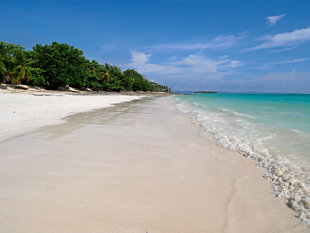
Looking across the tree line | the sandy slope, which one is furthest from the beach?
the tree line

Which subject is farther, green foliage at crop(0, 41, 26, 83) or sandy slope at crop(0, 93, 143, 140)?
green foliage at crop(0, 41, 26, 83)

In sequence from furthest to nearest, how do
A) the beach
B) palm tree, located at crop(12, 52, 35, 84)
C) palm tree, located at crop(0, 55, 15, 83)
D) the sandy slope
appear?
palm tree, located at crop(0, 55, 15, 83)
palm tree, located at crop(12, 52, 35, 84)
the sandy slope
the beach

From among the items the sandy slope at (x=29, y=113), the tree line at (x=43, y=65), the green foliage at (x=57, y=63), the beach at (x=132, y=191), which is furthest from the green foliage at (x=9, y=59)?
the beach at (x=132, y=191)

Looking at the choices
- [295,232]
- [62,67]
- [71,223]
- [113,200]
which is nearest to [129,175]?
[113,200]

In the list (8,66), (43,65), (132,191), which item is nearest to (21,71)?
(8,66)

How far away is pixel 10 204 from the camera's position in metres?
2.02

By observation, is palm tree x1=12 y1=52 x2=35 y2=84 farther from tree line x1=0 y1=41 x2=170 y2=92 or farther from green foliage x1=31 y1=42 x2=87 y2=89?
green foliage x1=31 y1=42 x2=87 y2=89

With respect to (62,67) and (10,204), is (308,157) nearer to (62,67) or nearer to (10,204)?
(10,204)

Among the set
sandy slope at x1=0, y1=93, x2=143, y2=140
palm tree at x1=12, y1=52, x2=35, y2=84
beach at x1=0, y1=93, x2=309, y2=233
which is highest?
palm tree at x1=12, y1=52, x2=35, y2=84

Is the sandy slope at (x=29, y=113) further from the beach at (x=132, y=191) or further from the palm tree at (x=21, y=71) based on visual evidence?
the palm tree at (x=21, y=71)

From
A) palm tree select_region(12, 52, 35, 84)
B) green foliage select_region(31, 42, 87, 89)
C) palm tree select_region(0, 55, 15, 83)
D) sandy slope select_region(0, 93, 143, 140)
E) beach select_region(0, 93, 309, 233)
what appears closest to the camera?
beach select_region(0, 93, 309, 233)

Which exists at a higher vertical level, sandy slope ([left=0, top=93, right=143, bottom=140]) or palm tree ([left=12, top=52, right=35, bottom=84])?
palm tree ([left=12, top=52, right=35, bottom=84])

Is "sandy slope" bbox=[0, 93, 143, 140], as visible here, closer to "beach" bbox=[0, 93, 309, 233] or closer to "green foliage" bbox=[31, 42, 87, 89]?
"beach" bbox=[0, 93, 309, 233]

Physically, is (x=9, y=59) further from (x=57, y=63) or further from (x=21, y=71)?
(x=57, y=63)
